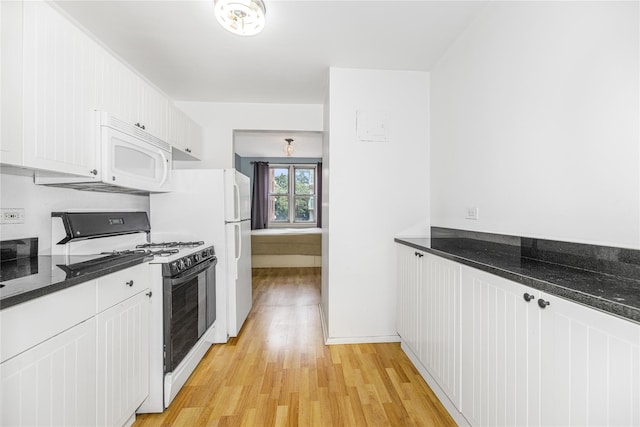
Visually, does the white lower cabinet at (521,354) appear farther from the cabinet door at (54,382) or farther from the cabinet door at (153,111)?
the cabinet door at (153,111)

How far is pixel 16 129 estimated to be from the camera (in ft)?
3.92

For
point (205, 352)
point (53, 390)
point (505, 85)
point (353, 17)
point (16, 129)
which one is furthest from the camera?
point (205, 352)

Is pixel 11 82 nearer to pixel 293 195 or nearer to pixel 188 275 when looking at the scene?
pixel 188 275

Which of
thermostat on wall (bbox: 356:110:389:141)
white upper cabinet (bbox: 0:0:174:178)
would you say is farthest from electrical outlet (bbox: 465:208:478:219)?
white upper cabinet (bbox: 0:0:174:178)

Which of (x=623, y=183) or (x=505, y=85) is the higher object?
(x=505, y=85)

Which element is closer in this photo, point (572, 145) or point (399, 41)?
point (572, 145)

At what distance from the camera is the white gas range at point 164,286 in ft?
5.69

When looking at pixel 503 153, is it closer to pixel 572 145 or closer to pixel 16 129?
pixel 572 145

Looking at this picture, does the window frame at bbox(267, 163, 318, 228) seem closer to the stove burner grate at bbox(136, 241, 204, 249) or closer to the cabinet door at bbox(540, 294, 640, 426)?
the stove burner grate at bbox(136, 241, 204, 249)

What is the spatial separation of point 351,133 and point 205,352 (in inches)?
86.8

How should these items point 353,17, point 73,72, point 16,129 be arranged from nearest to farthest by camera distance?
point 16,129, point 73,72, point 353,17

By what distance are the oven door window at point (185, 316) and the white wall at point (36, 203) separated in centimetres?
80

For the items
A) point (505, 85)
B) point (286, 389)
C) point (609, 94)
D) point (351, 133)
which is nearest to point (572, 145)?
point (609, 94)

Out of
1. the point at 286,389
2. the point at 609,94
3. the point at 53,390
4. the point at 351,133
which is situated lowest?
the point at 286,389
